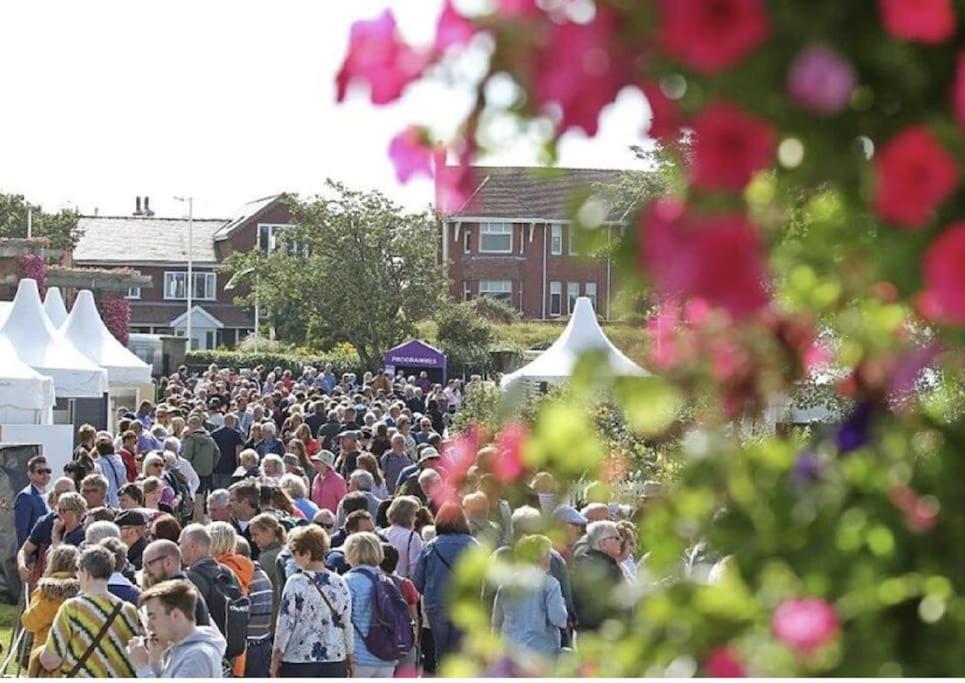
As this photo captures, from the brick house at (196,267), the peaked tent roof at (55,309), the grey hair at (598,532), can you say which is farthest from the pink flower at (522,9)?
the brick house at (196,267)

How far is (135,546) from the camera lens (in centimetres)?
1170

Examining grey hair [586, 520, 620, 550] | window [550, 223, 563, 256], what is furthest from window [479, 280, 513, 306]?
window [550, 223, 563, 256]

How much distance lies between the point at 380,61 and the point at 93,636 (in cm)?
695

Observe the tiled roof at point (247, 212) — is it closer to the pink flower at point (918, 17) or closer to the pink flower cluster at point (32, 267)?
the pink flower cluster at point (32, 267)

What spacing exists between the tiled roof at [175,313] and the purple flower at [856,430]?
306 feet

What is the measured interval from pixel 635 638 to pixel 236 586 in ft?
27.3

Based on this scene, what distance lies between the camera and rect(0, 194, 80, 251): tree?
8969cm

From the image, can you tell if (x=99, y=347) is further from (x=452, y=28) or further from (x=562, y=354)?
(x=452, y=28)

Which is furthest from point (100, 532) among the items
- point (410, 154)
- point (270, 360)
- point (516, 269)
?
point (516, 269)

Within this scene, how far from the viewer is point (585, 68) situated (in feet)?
5.38

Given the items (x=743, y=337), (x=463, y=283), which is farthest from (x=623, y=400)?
(x=463, y=283)

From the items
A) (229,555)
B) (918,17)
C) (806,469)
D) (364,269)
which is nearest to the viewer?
(918,17)

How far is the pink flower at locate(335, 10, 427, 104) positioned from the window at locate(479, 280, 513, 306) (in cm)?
7849

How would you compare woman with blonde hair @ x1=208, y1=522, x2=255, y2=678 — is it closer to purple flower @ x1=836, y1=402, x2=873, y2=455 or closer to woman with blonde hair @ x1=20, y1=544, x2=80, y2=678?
woman with blonde hair @ x1=20, y1=544, x2=80, y2=678
